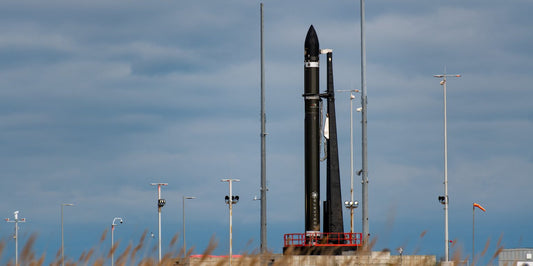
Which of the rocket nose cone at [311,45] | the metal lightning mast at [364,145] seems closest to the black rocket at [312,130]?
the rocket nose cone at [311,45]

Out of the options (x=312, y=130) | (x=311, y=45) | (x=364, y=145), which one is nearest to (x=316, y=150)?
(x=312, y=130)

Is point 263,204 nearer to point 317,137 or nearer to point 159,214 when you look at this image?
point 317,137

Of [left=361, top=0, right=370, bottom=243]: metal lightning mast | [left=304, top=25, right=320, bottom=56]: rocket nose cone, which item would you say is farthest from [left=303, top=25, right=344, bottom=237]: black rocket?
[left=361, top=0, right=370, bottom=243]: metal lightning mast

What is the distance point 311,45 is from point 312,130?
538 cm

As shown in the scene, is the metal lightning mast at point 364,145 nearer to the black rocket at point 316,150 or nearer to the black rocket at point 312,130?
the black rocket at point 312,130

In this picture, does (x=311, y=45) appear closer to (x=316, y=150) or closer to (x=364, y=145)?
(x=316, y=150)

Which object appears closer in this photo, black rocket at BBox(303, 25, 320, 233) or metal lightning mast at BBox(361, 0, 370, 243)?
metal lightning mast at BBox(361, 0, 370, 243)

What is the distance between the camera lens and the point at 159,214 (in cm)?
7688

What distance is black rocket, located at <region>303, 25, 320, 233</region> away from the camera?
54.1 m

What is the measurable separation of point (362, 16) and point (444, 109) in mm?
25604

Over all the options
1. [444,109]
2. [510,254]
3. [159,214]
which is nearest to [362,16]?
[444,109]

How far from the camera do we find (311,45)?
54312mm

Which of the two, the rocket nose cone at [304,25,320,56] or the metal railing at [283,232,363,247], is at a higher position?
the rocket nose cone at [304,25,320,56]

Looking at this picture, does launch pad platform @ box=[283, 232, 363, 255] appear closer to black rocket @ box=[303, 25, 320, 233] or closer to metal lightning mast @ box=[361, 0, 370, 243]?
black rocket @ box=[303, 25, 320, 233]
